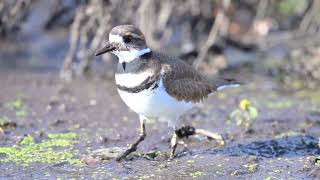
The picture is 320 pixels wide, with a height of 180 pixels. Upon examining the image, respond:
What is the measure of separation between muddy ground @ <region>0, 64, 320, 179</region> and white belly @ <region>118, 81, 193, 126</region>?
442 millimetres

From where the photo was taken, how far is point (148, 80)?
19.0 ft

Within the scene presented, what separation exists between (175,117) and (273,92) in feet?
10.4

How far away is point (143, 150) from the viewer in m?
6.58

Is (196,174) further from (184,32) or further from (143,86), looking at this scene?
(184,32)

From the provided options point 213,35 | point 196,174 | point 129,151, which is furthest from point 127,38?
point 213,35

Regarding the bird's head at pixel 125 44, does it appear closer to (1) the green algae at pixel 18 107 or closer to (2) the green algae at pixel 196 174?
(2) the green algae at pixel 196 174

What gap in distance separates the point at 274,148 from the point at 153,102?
143 cm

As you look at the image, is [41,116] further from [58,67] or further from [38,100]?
[58,67]

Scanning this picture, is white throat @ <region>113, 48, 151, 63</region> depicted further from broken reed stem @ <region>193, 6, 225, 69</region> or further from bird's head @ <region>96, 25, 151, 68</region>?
broken reed stem @ <region>193, 6, 225, 69</region>

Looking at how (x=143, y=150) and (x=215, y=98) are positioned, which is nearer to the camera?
(x=143, y=150)

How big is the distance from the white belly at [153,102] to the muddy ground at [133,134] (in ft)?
1.45

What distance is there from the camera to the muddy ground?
586 cm

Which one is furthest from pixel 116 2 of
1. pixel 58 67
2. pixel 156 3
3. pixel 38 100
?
pixel 58 67

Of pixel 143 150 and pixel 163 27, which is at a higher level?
pixel 163 27
